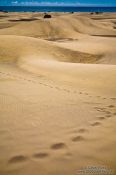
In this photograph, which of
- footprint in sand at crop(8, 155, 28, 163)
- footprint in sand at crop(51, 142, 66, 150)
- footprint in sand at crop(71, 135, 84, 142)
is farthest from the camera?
footprint in sand at crop(71, 135, 84, 142)

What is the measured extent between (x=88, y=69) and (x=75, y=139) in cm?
506

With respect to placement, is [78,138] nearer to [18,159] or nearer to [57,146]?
[57,146]

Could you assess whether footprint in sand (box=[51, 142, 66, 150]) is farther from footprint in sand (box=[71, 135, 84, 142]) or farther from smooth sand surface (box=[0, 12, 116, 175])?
footprint in sand (box=[71, 135, 84, 142])

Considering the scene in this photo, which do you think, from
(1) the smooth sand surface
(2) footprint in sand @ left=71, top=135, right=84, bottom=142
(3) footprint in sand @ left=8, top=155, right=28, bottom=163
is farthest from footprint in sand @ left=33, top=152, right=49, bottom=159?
(2) footprint in sand @ left=71, top=135, right=84, bottom=142

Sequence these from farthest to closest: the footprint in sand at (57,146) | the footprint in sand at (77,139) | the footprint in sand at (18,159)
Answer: the footprint in sand at (77,139) < the footprint in sand at (57,146) < the footprint in sand at (18,159)

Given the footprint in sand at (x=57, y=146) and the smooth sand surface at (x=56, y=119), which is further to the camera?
the footprint in sand at (x=57, y=146)

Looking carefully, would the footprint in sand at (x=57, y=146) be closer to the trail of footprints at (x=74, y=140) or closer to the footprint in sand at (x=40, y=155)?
the trail of footprints at (x=74, y=140)

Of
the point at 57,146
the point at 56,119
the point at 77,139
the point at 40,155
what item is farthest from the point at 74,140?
the point at 56,119

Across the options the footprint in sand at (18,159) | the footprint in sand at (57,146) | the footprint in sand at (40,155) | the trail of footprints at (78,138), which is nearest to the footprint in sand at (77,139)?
the trail of footprints at (78,138)

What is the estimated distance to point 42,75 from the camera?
732 cm

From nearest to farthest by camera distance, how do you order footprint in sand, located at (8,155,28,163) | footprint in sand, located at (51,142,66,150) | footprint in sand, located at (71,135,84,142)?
1. footprint in sand, located at (8,155,28,163)
2. footprint in sand, located at (51,142,66,150)
3. footprint in sand, located at (71,135,84,142)

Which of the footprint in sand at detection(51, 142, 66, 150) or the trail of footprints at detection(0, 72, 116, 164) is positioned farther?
the footprint in sand at detection(51, 142, 66, 150)

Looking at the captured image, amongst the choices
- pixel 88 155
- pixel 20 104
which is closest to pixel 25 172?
pixel 88 155

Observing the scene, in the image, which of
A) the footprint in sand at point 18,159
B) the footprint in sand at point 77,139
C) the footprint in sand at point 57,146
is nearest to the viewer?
the footprint in sand at point 18,159
